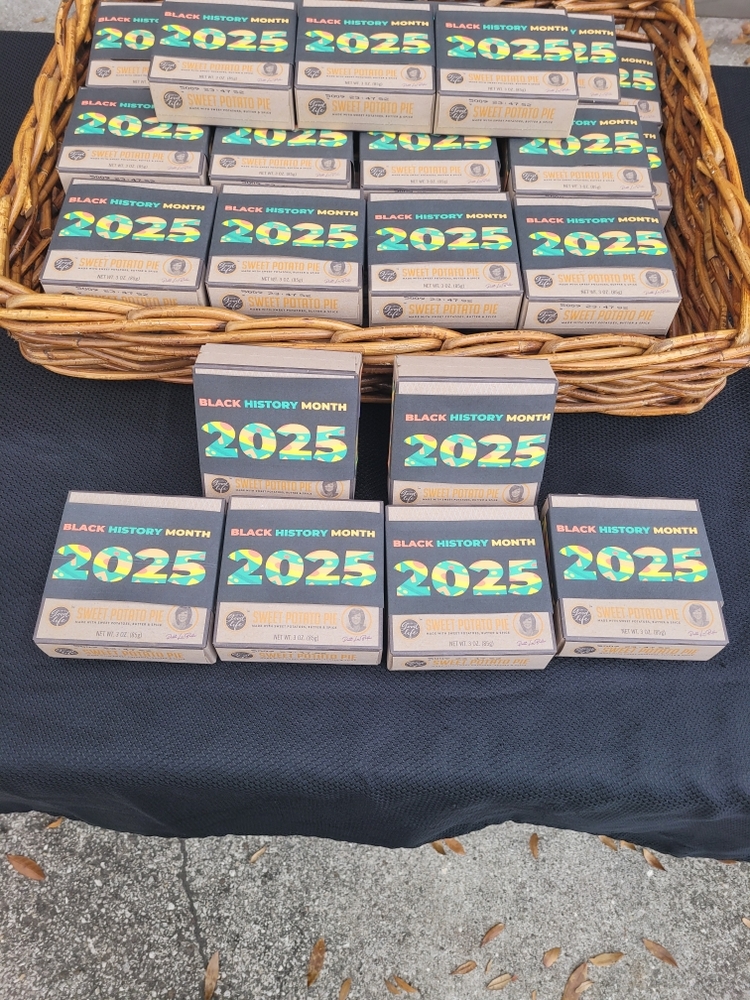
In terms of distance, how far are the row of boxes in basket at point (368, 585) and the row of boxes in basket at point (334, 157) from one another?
63 cm

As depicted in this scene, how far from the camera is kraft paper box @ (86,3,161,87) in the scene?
4.46ft

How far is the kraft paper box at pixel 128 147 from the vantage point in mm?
1271

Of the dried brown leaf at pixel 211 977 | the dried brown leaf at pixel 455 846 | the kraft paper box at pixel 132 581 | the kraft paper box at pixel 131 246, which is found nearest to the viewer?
the kraft paper box at pixel 132 581

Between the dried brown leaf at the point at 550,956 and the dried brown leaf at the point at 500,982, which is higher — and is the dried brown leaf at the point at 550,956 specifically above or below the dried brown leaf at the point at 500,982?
above

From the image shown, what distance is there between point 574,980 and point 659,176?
1.74 metres

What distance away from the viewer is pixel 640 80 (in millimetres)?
1476

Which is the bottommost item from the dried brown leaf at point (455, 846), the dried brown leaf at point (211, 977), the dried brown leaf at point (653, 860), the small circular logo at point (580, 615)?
the dried brown leaf at point (211, 977)

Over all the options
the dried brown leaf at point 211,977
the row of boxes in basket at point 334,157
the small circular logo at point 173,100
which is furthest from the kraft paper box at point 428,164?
the dried brown leaf at point 211,977

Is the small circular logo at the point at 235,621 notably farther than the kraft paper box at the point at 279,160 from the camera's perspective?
No

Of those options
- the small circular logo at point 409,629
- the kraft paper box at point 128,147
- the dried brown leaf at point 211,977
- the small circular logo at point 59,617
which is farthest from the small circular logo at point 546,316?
the dried brown leaf at point 211,977

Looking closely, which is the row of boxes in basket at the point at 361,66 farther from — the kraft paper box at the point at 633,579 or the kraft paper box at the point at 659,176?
the kraft paper box at the point at 633,579

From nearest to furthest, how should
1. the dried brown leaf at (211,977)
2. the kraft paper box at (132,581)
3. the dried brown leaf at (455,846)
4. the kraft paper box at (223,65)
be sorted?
the kraft paper box at (132,581) < the kraft paper box at (223,65) < the dried brown leaf at (211,977) < the dried brown leaf at (455,846)

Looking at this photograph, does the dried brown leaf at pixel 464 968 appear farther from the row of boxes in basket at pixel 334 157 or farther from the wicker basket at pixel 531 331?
the row of boxes in basket at pixel 334 157

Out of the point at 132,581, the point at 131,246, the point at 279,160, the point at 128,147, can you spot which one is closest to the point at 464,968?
the point at 132,581
